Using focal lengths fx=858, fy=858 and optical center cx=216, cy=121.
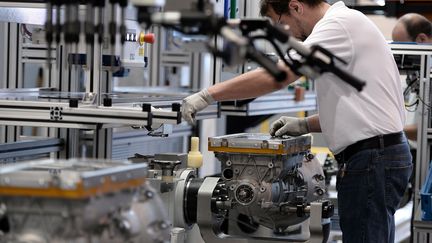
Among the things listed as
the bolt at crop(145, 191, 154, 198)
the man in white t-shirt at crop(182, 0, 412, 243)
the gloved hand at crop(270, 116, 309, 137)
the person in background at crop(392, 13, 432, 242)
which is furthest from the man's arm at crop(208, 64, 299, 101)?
the person in background at crop(392, 13, 432, 242)

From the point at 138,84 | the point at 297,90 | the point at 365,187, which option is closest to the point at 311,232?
the point at 365,187

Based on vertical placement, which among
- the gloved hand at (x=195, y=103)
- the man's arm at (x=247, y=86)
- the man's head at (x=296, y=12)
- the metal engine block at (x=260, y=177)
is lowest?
the metal engine block at (x=260, y=177)

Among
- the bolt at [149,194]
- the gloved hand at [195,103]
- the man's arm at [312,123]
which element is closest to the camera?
the bolt at [149,194]

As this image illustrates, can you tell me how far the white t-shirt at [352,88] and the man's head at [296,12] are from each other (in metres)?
0.17

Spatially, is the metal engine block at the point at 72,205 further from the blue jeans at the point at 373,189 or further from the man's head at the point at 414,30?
the man's head at the point at 414,30

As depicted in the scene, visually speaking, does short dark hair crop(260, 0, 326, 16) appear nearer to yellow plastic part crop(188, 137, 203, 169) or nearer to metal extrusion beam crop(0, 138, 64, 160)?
yellow plastic part crop(188, 137, 203, 169)

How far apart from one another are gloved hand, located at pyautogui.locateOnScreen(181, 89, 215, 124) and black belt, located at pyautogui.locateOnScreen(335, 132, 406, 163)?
0.60 meters

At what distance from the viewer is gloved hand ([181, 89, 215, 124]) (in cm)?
353

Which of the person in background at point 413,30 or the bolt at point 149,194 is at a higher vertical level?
the person in background at point 413,30

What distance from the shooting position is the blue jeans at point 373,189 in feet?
11.3

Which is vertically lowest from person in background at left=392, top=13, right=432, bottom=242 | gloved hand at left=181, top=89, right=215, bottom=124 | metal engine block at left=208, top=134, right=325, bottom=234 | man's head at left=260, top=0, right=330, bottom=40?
metal engine block at left=208, top=134, right=325, bottom=234

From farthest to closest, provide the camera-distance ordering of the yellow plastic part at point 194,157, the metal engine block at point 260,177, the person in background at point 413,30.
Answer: the person in background at point 413,30 < the yellow plastic part at point 194,157 < the metal engine block at point 260,177

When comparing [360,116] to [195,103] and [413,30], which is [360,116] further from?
[413,30]

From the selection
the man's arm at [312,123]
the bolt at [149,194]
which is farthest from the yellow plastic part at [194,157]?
the bolt at [149,194]
